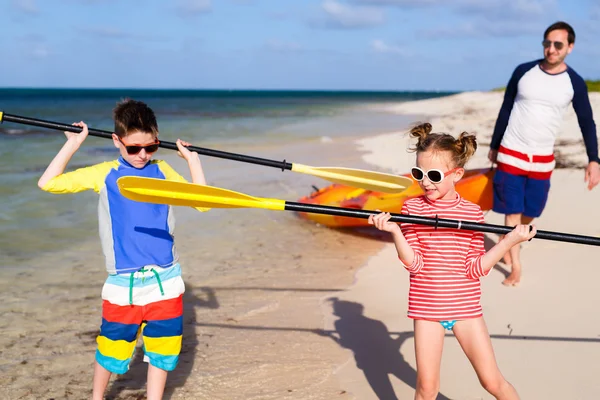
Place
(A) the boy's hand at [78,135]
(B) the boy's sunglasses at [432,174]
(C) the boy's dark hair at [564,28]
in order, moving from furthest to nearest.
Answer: (C) the boy's dark hair at [564,28] < (A) the boy's hand at [78,135] < (B) the boy's sunglasses at [432,174]

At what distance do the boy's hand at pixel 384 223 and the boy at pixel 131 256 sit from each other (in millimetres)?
1001

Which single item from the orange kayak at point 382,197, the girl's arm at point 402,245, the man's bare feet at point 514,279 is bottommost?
the man's bare feet at point 514,279

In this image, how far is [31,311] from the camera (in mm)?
4691

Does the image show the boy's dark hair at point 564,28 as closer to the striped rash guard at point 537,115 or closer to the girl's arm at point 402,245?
the striped rash guard at point 537,115

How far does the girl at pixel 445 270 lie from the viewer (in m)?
2.69

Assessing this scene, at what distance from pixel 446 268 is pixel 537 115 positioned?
2.67 m

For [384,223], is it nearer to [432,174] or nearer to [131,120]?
[432,174]

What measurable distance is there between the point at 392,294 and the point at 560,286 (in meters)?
1.35

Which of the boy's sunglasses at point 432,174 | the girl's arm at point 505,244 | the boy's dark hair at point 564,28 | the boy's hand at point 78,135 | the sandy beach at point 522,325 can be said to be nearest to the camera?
the girl's arm at point 505,244

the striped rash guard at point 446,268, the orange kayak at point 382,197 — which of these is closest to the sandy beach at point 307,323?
the orange kayak at point 382,197

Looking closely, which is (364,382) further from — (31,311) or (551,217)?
(551,217)

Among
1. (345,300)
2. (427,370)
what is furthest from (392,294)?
(427,370)

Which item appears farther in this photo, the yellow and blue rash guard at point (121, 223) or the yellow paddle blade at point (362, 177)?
the yellow paddle blade at point (362, 177)

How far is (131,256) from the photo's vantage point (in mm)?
2852
